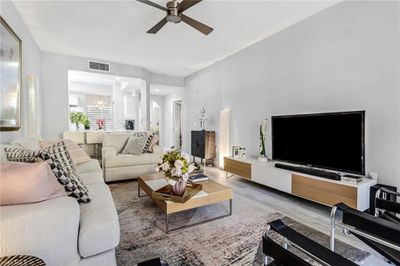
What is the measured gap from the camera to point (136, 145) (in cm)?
407

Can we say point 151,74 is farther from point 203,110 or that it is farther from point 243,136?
point 243,136

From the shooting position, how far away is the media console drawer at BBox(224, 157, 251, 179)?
3.53 meters

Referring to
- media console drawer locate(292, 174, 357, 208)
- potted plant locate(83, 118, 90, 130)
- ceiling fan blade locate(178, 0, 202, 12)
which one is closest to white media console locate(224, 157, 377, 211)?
media console drawer locate(292, 174, 357, 208)

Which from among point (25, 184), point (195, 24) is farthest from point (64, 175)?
point (195, 24)

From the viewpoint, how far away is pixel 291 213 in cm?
249

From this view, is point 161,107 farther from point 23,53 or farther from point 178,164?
point 178,164

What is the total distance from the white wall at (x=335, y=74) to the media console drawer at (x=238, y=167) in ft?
1.63

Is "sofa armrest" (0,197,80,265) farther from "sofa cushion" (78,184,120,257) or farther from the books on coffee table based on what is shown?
the books on coffee table

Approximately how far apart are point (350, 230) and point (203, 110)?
4.66m

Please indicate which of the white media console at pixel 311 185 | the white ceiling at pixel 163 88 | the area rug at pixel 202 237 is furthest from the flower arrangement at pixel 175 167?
the white ceiling at pixel 163 88

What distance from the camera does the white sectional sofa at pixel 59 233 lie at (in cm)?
104

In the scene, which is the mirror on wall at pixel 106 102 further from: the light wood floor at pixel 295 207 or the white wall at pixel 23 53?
the light wood floor at pixel 295 207

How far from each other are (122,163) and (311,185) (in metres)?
3.06

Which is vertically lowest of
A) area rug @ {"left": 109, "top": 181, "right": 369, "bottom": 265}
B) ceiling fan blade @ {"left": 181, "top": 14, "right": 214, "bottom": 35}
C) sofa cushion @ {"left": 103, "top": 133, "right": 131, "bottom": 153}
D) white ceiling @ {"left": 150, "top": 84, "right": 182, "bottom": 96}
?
area rug @ {"left": 109, "top": 181, "right": 369, "bottom": 265}
